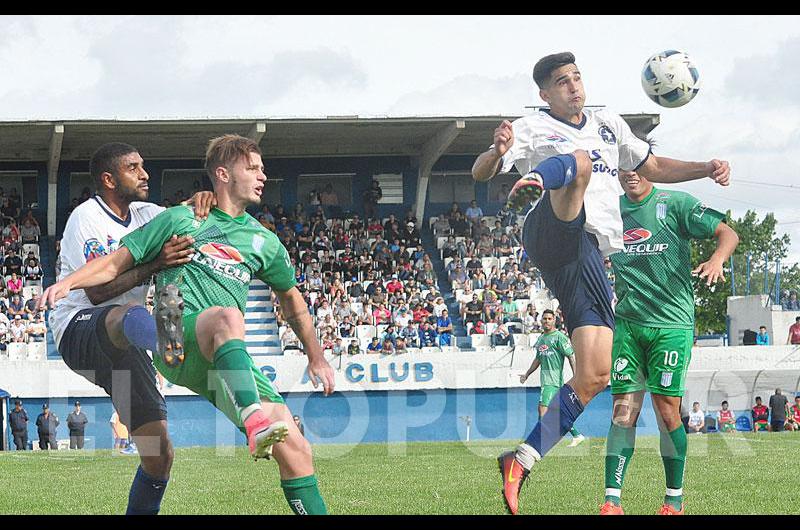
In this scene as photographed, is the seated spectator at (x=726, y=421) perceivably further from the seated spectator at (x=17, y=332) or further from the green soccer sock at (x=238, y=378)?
the green soccer sock at (x=238, y=378)

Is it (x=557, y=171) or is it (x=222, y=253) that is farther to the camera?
(x=557, y=171)

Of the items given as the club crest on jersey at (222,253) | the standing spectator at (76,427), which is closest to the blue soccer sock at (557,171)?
the club crest on jersey at (222,253)

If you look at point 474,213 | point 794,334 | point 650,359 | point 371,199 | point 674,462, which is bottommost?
point 794,334

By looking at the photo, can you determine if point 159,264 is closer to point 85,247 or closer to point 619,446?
point 85,247

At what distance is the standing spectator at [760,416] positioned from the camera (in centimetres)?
2058

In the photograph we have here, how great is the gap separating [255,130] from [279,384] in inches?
199

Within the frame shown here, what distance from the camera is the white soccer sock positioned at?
6281 mm

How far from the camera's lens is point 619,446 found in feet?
22.0

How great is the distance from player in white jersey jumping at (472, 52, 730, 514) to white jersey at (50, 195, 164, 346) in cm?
223

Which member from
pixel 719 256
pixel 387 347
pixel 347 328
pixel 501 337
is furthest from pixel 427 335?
pixel 719 256

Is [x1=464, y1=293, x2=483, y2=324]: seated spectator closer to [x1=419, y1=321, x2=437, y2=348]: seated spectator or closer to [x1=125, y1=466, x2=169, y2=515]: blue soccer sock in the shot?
[x1=419, y1=321, x2=437, y2=348]: seated spectator

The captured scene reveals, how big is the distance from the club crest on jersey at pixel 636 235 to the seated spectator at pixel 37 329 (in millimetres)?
14808

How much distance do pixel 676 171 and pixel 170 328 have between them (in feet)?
12.9

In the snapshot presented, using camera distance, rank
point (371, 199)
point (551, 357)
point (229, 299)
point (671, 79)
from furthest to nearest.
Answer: point (371, 199)
point (551, 357)
point (671, 79)
point (229, 299)
